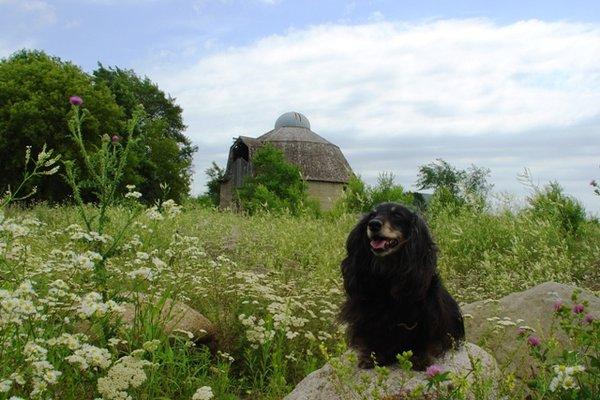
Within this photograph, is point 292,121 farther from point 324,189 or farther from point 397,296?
point 397,296

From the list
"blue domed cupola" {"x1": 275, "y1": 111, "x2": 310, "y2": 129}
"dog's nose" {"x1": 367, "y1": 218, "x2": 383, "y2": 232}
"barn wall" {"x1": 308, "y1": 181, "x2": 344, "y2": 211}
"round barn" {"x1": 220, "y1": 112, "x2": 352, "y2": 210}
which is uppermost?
"blue domed cupola" {"x1": 275, "y1": 111, "x2": 310, "y2": 129}

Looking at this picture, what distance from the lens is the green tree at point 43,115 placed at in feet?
87.6

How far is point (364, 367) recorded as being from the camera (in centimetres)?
400

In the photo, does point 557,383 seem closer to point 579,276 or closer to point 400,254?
point 400,254

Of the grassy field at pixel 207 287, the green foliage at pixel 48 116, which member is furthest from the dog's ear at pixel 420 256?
the green foliage at pixel 48 116

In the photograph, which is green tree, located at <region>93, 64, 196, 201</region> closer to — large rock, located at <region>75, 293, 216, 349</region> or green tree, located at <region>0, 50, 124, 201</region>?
green tree, located at <region>0, 50, 124, 201</region>

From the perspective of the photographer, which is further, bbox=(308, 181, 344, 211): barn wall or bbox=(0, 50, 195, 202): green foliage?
bbox=(308, 181, 344, 211): barn wall

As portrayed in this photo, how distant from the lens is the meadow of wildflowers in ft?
10.3

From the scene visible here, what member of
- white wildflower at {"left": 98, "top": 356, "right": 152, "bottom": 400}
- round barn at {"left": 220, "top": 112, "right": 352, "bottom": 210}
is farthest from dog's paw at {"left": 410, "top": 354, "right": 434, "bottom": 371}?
round barn at {"left": 220, "top": 112, "right": 352, "bottom": 210}

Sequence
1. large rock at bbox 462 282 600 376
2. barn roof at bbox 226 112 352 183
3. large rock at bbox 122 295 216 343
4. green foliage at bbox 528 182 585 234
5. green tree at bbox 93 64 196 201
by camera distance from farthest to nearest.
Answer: barn roof at bbox 226 112 352 183
green tree at bbox 93 64 196 201
green foliage at bbox 528 182 585 234
large rock at bbox 462 282 600 376
large rock at bbox 122 295 216 343

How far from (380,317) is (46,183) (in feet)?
84.2

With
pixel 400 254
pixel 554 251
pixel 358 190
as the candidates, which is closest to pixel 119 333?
pixel 400 254

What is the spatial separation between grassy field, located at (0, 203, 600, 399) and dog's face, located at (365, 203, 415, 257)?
2.66 feet

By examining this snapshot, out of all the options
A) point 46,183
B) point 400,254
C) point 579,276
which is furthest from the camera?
point 46,183
